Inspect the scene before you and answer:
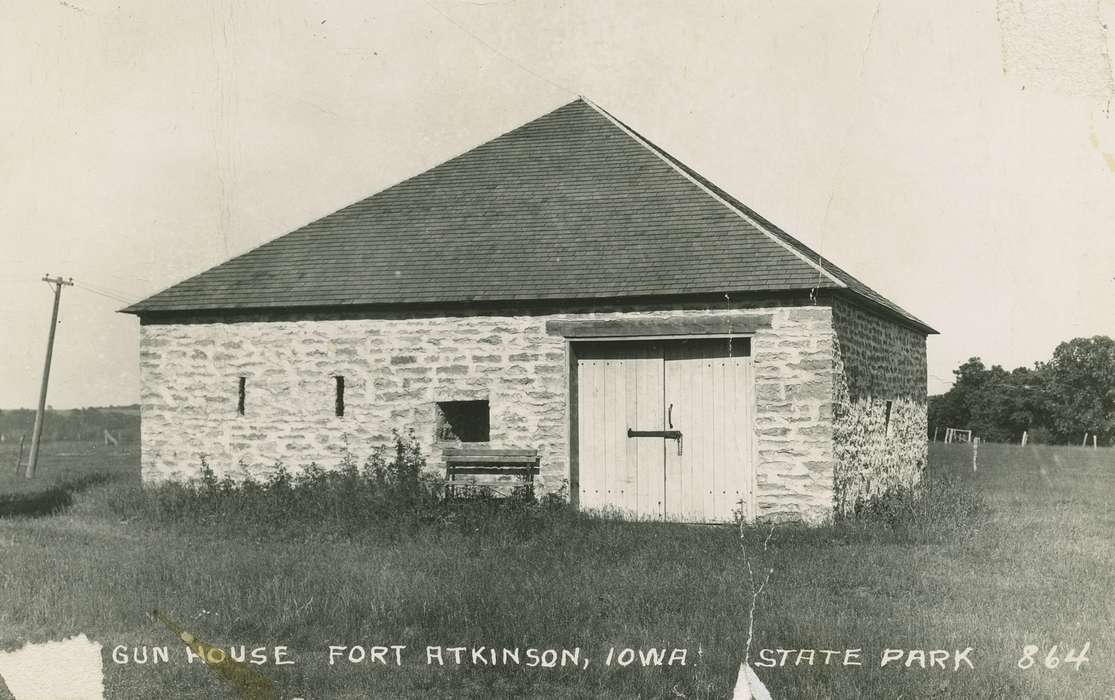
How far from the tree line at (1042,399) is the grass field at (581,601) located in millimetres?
48518

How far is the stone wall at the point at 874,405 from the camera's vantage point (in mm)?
11094

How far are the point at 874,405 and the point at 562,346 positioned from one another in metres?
4.86

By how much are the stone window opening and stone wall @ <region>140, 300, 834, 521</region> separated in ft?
0.66

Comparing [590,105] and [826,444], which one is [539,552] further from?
[590,105]

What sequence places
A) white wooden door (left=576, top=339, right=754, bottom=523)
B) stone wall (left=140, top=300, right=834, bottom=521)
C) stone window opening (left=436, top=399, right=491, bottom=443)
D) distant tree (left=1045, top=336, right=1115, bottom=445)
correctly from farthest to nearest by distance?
distant tree (left=1045, top=336, right=1115, bottom=445) → stone window opening (left=436, top=399, right=491, bottom=443) → white wooden door (left=576, top=339, right=754, bottom=523) → stone wall (left=140, top=300, right=834, bottom=521)

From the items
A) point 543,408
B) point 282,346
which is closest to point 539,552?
point 543,408

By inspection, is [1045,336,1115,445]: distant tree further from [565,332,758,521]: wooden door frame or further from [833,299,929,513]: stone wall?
[565,332,758,521]: wooden door frame

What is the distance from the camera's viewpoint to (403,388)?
12352mm

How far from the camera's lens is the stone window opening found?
12.3 m

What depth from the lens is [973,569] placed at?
8.51m

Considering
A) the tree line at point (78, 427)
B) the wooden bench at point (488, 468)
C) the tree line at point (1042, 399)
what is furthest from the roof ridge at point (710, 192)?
the tree line at point (1042, 399)

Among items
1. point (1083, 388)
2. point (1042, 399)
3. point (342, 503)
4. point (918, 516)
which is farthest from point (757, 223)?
point (1042, 399)

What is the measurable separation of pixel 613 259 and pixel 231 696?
801cm

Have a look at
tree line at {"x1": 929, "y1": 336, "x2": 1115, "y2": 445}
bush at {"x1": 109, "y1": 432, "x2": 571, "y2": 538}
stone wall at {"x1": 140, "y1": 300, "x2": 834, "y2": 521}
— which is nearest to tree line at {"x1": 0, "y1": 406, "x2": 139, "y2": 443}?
stone wall at {"x1": 140, "y1": 300, "x2": 834, "y2": 521}
